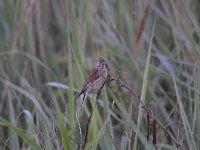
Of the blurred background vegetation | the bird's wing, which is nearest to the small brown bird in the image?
the bird's wing

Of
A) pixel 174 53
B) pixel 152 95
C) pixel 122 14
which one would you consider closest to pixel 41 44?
pixel 122 14

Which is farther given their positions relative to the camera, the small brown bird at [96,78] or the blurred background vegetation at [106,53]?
the blurred background vegetation at [106,53]

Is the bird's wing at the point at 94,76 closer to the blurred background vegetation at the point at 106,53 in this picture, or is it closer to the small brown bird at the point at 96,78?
the small brown bird at the point at 96,78

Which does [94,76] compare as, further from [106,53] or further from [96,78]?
[106,53]

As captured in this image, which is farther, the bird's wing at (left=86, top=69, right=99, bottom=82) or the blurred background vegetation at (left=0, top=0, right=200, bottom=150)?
the blurred background vegetation at (left=0, top=0, right=200, bottom=150)

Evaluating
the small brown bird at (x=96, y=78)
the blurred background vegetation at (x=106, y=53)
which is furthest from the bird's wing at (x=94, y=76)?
the blurred background vegetation at (x=106, y=53)

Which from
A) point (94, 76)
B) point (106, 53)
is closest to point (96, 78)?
point (94, 76)

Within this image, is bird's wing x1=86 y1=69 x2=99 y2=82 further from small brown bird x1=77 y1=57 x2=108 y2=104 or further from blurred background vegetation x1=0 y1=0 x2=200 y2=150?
blurred background vegetation x1=0 y1=0 x2=200 y2=150

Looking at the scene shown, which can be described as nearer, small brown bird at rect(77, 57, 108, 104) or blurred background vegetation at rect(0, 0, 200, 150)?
small brown bird at rect(77, 57, 108, 104)

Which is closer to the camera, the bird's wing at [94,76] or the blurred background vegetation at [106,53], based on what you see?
the bird's wing at [94,76]

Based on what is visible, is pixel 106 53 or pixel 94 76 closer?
pixel 94 76

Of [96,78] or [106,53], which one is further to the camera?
[106,53]
